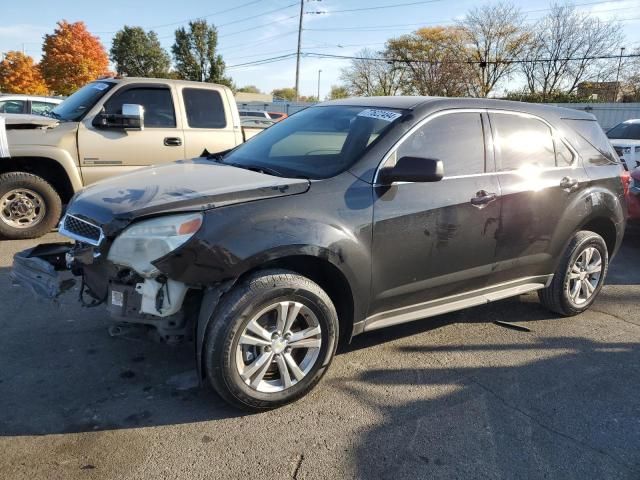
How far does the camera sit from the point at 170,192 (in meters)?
3.07

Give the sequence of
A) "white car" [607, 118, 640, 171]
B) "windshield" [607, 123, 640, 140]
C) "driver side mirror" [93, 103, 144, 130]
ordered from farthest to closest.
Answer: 1. "windshield" [607, 123, 640, 140]
2. "white car" [607, 118, 640, 171]
3. "driver side mirror" [93, 103, 144, 130]

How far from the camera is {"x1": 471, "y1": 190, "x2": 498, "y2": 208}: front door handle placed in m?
3.69

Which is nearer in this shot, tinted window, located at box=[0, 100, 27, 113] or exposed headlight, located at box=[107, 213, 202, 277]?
exposed headlight, located at box=[107, 213, 202, 277]

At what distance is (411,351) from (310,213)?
150cm

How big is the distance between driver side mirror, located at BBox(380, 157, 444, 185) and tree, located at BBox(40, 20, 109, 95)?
164ft

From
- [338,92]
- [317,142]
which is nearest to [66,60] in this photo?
[338,92]

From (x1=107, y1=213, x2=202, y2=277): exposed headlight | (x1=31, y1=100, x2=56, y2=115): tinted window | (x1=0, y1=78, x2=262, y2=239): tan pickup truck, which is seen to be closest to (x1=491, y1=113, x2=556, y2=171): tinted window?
(x1=107, y1=213, x2=202, y2=277): exposed headlight

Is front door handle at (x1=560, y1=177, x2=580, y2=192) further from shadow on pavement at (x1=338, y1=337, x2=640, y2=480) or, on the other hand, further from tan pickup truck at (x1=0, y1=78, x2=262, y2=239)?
tan pickup truck at (x1=0, y1=78, x2=262, y2=239)

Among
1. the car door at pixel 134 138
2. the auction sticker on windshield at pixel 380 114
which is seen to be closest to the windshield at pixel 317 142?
the auction sticker on windshield at pixel 380 114

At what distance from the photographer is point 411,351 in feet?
12.8

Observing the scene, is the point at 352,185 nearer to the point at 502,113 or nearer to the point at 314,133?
the point at 314,133

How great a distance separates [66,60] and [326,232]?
5141cm

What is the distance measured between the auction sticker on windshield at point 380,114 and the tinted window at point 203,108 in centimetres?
388

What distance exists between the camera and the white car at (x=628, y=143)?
31.5ft
